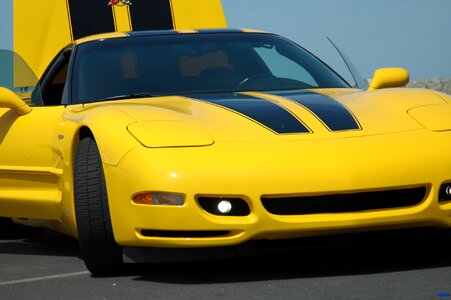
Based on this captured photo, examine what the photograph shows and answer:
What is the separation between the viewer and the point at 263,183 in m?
5.23

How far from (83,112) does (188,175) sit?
1.13 m

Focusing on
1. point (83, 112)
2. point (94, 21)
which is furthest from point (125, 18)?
point (83, 112)

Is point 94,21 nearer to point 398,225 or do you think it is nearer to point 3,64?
point 3,64

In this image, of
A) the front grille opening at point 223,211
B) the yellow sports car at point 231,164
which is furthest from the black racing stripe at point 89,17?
A: the front grille opening at point 223,211

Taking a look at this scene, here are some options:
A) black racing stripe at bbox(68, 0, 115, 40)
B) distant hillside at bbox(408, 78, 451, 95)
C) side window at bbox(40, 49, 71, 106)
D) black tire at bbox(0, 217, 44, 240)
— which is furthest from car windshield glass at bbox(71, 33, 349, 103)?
distant hillside at bbox(408, 78, 451, 95)

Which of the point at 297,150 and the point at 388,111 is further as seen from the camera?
the point at 388,111

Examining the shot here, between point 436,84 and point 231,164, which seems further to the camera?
point 436,84

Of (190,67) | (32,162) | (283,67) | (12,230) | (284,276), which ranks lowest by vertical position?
(12,230)

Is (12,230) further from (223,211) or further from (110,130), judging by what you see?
(223,211)

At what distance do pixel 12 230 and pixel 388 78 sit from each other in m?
2.76

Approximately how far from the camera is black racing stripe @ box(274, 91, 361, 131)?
569 centimetres

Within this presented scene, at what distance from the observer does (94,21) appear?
10.2 metres

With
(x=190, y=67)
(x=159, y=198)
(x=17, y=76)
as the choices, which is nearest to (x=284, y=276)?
(x=159, y=198)

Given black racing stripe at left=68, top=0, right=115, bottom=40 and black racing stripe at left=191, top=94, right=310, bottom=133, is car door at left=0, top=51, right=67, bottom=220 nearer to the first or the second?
black racing stripe at left=191, top=94, right=310, bottom=133
